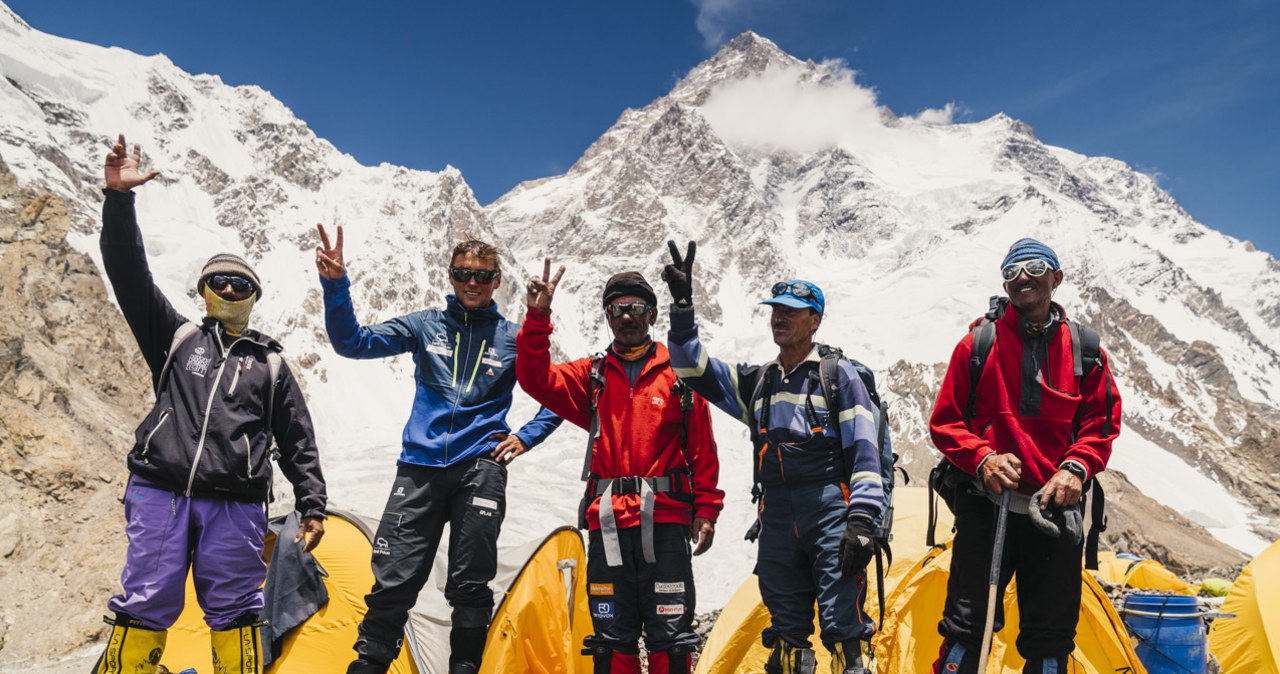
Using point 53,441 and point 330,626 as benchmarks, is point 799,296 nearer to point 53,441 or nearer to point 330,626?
point 330,626

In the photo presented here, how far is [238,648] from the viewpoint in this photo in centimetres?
376

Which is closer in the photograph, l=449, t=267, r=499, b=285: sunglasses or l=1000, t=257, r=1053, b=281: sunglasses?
l=1000, t=257, r=1053, b=281: sunglasses

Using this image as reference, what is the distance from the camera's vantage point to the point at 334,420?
220 feet

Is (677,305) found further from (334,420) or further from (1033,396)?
(334,420)

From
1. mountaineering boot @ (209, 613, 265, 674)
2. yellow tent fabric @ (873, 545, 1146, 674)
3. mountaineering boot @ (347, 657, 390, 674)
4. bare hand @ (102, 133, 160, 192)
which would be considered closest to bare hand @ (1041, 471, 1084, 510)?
yellow tent fabric @ (873, 545, 1146, 674)

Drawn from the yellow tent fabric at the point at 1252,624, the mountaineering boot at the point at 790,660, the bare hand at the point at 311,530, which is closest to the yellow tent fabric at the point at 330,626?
the bare hand at the point at 311,530

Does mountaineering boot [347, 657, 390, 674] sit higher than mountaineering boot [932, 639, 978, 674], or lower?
lower

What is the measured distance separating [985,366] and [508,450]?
2.95 m

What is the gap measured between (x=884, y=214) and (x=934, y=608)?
621 ft

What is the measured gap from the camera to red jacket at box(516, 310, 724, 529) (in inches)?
173

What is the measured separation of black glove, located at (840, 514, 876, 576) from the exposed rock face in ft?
52.3

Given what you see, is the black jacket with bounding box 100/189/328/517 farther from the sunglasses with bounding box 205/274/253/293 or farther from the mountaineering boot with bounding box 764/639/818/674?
the mountaineering boot with bounding box 764/639/818/674

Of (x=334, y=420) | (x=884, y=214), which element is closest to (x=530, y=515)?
(x=334, y=420)

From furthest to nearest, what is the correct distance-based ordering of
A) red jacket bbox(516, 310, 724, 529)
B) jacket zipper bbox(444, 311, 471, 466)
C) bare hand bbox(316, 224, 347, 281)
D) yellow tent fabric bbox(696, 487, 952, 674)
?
yellow tent fabric bbox(696, 487, 952, 674) → bare hand bbox(316, 224, 347, 281) → jacket zipper bbox(444, 311, 471, 466) → red jacket bbox(516, 310, 724, 529)
